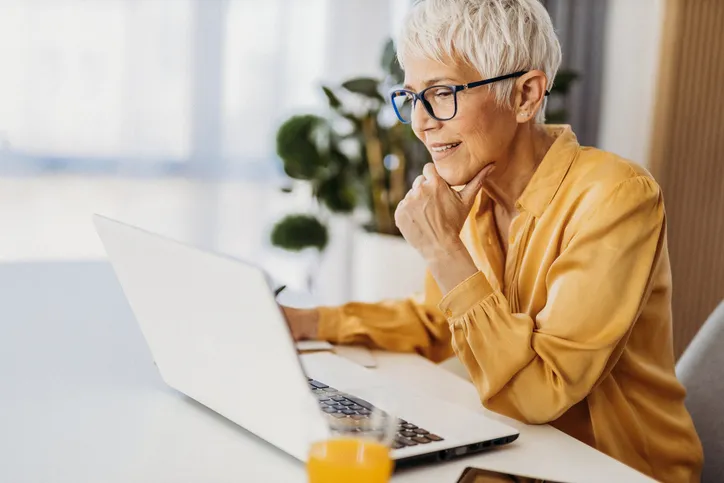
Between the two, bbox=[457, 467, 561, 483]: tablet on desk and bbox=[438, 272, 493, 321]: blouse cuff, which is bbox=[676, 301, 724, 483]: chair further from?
bbox=[457, 467, 561, 483]: tablet on desk

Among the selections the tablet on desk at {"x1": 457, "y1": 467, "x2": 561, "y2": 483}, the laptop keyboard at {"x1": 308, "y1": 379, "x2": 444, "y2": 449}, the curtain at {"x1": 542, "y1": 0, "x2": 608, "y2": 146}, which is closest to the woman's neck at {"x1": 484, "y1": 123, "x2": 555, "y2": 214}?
the laptop keyboard at {"x1": 308, "y1": 379, "x2": 444, "y2": 449}

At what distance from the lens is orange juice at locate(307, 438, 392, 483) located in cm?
62

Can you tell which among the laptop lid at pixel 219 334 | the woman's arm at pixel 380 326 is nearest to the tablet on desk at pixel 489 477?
the laptop lid at pixel 219 334

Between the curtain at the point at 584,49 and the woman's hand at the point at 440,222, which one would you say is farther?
the curtain at the point at 584,49

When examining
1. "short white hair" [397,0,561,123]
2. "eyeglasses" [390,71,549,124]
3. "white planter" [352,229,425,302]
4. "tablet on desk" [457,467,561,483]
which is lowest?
"white planter" [352,229,425,302]

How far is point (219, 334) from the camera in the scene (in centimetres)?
83

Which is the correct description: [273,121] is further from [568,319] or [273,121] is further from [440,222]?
[568,319]

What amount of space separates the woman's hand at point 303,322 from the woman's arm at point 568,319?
316 mm

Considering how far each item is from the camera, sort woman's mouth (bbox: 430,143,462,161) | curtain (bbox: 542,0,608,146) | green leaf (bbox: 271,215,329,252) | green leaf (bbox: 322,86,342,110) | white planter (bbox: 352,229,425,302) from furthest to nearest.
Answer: curtain (bbox: 542,0,608,146)
green leaf (bbox: 271,215,329,252)
green leaf (bbox: 322,86,342,110)
white planter (bbox: 352,229,425,302)
woman's mouth (bbox: 430,143,462,161)

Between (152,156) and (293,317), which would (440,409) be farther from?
(152,156)

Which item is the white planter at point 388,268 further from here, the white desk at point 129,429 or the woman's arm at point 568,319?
the woman's arm at point 568,319

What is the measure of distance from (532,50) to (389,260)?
1.54 m

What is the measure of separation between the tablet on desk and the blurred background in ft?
5.96

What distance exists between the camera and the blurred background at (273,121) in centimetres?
268
